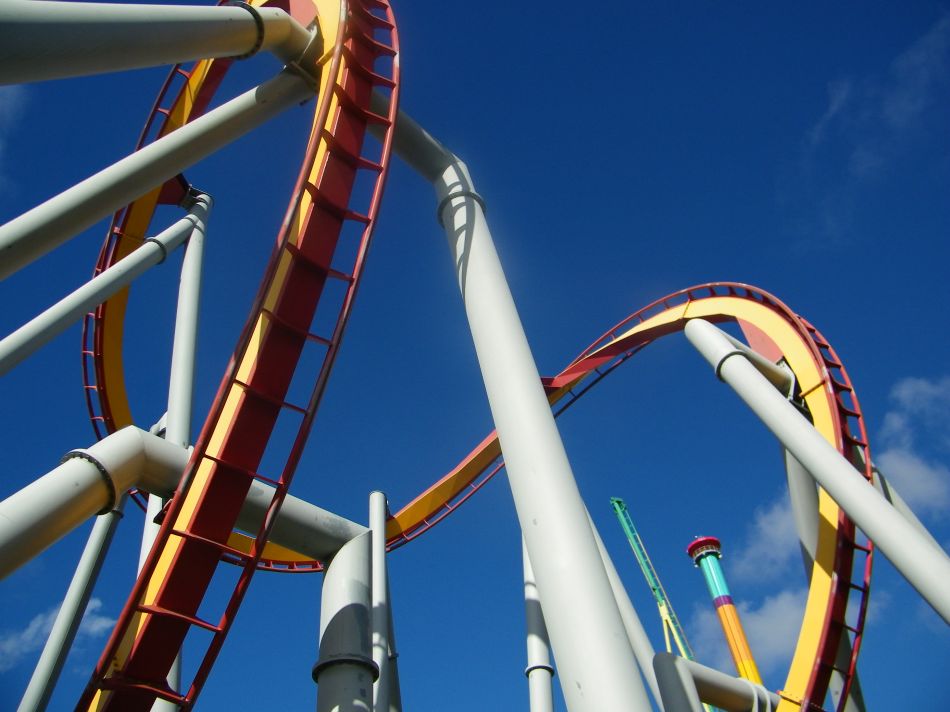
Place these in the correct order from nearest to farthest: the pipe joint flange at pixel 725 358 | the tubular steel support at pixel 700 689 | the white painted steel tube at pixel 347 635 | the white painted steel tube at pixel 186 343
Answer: the white painted steel tube at pixel 347 635, the tubular steel support at pixel 700 689, the white painted steel tube at pixel 186 343, the pipe joint flange at pixel 725 358

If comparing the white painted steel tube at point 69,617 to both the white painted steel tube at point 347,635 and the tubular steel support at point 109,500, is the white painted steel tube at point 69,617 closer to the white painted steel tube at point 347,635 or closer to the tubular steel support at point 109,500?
the tubular steel support at point 109,500

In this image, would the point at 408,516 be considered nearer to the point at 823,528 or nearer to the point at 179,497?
the point at 823,528

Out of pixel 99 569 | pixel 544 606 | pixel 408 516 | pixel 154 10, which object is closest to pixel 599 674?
pixel 544 606

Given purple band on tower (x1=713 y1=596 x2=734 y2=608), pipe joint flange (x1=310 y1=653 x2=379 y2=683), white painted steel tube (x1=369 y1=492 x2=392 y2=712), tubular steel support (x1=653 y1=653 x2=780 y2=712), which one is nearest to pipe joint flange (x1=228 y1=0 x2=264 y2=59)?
white painted steel tube (x1=369 y1=492 x2=392 y2=712)

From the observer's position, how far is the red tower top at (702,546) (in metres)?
20.3

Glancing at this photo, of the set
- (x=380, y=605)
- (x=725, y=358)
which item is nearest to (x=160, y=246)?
(x=380, y=605)

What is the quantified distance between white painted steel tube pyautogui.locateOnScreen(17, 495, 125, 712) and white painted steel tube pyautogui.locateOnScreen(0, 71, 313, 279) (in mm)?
2330

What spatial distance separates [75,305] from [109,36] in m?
3.04

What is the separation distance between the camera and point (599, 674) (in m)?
3.24

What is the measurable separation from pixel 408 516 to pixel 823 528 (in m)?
5.25

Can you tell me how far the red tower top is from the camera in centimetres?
2030

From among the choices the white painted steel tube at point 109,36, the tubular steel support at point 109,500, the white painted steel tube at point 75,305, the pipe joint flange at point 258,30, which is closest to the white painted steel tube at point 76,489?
the tubular steel support at point 109,500

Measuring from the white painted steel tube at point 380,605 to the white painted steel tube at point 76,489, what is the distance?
1985 mm

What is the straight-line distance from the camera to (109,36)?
3.50m
